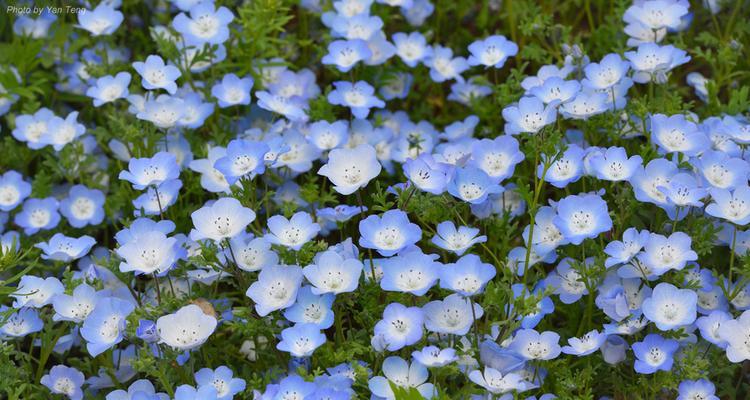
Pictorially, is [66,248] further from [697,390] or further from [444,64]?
[697,390]

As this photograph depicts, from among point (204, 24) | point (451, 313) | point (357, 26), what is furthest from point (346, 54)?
point (451, 313)

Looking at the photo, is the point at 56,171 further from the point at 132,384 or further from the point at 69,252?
the point at 132,384

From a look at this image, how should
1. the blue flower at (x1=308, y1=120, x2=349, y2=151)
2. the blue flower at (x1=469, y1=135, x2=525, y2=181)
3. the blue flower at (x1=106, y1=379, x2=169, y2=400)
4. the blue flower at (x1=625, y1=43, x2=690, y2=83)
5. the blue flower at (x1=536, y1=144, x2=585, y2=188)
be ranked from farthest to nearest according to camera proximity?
the blue flower at (x1=308, y1=120, x2=349, y2=151) < the blue flower at (x1=625, y1=43, x2=690, y2=83) < the blue flower at (x1=469, y1=135, x2=525, y2=181) < the blue flower at (x1=536, y1=144, x2=585, y2=188) < the blue flower at (x1=106, y1=379, x2=169, y2=400)

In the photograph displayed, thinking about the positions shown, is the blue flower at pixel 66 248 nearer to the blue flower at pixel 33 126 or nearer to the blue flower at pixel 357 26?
the blue flower at pixel 33 126

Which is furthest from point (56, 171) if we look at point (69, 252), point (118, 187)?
point (69, 252)

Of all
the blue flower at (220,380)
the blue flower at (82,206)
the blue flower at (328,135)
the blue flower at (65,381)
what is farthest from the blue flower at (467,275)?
the blue flower at (82,206)

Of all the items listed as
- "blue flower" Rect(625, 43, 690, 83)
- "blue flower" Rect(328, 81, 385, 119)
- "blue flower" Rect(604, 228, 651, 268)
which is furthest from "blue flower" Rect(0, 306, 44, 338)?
"blue flower" Rect(625, 43, 690, 83)

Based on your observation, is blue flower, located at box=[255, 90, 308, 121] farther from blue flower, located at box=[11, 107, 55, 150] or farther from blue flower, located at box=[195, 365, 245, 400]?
blue flower, located at box=[195, 365, 245, 400]
